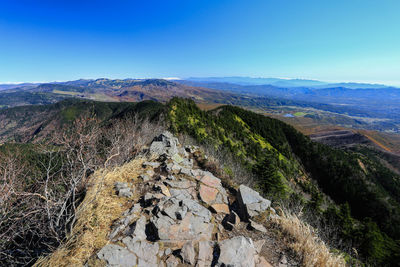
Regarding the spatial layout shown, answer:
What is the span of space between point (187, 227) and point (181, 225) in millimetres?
179

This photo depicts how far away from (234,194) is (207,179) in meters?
1.29

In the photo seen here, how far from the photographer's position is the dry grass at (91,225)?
11.8 ft

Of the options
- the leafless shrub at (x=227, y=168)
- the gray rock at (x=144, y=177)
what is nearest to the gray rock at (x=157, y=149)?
the gray rock at (x=144, y=177)

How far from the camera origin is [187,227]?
482 cm

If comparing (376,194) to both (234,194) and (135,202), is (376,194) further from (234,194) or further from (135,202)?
(135,202)

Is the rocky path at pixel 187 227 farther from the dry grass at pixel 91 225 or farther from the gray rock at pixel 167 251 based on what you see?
the dry grass at pixel 91 225

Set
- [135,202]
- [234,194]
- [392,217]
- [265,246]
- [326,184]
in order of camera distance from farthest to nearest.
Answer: [326,184] < [392,217] < [234,194] < [135,202] < [265,246]

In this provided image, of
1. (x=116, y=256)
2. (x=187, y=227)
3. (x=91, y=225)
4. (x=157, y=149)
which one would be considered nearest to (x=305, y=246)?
(x=187, y=227)

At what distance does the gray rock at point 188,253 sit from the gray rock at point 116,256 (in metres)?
1.07

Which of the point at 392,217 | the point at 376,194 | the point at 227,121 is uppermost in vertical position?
the point at 227,121

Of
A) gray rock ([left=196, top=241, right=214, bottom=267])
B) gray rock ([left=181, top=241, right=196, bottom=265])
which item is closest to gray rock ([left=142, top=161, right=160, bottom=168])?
gray rock ([left=181, top=241, right=196, bottom=265])

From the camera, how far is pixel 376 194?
1750 inches

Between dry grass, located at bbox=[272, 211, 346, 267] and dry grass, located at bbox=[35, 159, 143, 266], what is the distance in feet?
15.1

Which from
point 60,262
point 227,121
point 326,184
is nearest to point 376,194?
point 326,184
